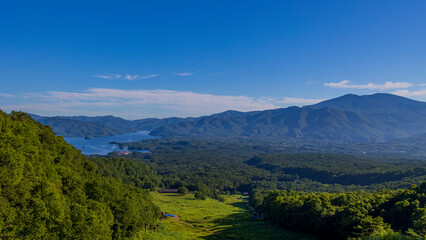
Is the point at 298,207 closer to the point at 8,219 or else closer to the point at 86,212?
the point at 86,212

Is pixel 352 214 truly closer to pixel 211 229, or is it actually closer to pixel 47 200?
pixel 211 229

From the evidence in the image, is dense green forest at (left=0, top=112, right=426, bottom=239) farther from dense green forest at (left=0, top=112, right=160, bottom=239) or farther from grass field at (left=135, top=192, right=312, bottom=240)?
grass field at (left=135, top=192, right=312, bottom=240)

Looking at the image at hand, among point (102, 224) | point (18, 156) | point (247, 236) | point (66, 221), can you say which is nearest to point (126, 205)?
point (102, 224)

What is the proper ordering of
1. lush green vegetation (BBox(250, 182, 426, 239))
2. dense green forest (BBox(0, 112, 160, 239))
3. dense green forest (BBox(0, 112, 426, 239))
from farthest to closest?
1. lush green vegetation (BBox(250, 182, 426, 239))
2. dense green forest (BBox(0, 112, 426, 239))
3. dense green forest (BBox(0, 112, 160, 239))

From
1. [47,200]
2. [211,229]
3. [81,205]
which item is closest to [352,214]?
[211,229]

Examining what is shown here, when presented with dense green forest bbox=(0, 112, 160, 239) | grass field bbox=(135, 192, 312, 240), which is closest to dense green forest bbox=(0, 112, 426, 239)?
dense green forest bbox=(0, 112, 160, 239)

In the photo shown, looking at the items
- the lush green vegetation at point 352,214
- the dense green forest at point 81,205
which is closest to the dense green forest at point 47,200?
the dense green forest at point 81,205

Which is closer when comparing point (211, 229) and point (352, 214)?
point (352, 214)

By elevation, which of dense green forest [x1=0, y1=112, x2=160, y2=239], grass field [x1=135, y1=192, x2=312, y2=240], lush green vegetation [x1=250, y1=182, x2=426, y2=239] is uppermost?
dense green forest [x1=0, y1=112, x2=160, y2=239]
